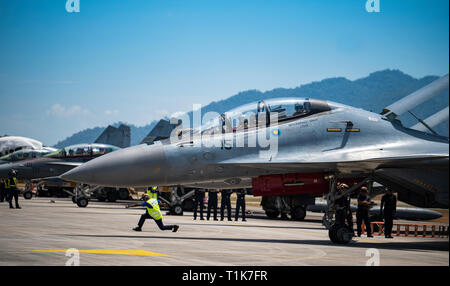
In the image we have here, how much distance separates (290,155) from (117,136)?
32.5 meters

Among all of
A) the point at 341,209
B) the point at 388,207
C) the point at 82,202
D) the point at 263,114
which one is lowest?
the point at 82,202

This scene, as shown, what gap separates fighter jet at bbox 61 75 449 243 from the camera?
11414 mm

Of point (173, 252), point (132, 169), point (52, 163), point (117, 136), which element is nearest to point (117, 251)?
point (173, 252)

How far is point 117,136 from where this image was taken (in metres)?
42.4

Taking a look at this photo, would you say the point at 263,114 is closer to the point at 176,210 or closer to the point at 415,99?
the point at 415,99

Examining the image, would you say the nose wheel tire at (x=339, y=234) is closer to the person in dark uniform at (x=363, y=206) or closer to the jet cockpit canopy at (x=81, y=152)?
the person in dark uniform at (x=363, y=206)

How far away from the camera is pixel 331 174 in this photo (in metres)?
11.8

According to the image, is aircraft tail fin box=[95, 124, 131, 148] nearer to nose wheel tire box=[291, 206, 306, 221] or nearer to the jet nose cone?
nose wheel tire box=[291, 206, 306, 221]

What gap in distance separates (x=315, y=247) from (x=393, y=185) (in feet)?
9.05

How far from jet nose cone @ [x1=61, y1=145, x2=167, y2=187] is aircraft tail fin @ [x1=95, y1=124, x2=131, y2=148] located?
30.9 m

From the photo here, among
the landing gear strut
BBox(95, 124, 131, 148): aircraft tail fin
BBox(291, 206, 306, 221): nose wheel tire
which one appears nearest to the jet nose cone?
the landing gear strut
